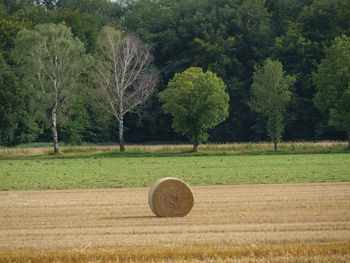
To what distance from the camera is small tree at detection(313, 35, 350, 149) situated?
181 ft

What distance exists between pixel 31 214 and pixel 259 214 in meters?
6.63

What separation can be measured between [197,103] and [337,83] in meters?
14.5

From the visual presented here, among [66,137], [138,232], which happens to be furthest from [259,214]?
[66,137]

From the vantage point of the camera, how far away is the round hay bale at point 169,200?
15031 mm

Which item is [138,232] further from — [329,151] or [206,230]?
[329,151]

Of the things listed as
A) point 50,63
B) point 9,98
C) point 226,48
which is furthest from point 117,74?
point 226,48

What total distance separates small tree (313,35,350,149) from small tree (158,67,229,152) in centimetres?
1069

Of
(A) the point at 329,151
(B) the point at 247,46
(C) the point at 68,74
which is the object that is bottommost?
(A) the point at 329,151

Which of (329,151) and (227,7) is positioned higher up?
(227,7)

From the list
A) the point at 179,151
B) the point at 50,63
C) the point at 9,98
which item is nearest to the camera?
the point at 179,151

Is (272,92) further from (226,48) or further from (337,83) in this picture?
(226,48)

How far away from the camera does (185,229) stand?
1275cm

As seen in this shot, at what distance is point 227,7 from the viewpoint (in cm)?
8194

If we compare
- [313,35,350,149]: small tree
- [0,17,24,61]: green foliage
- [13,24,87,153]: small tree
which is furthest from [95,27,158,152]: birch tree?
[313,35,350,149]: small tree
